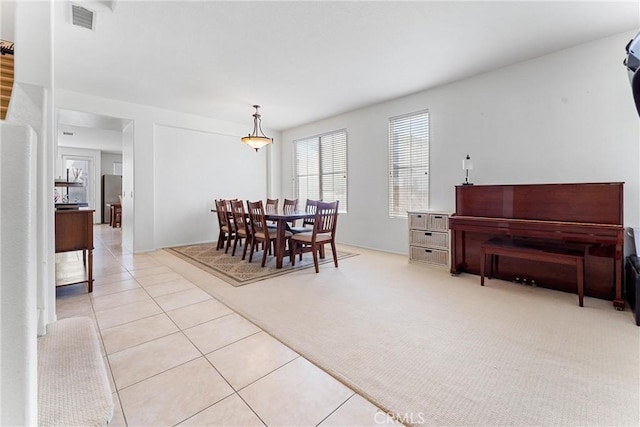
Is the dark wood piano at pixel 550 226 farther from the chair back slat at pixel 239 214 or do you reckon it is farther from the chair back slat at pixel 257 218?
the chair back slat at pixel 239 214

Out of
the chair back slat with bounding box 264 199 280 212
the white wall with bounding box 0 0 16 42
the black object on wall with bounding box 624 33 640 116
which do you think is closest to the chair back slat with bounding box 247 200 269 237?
the chair back slat with bounding box 264 199 280 212

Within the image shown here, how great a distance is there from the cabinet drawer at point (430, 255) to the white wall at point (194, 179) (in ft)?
13.3

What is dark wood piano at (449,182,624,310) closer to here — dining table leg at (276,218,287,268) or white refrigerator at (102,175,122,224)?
dining table leg at (276,218,287,268)

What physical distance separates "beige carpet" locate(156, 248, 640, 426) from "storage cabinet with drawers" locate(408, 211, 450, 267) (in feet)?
2.40

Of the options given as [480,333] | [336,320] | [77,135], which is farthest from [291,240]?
[77,135]

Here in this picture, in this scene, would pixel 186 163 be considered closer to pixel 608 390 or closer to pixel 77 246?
pixel 77 246

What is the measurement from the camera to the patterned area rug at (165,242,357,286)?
3330 mm

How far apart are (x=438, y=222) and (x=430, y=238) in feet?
0.85

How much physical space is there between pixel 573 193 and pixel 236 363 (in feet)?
11.3

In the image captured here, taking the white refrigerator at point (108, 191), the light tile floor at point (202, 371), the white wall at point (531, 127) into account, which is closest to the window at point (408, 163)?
the white wall at point (531, 127)

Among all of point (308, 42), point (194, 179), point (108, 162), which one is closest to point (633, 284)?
point (308, 42)

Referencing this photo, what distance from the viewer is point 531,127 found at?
3240 millimetres

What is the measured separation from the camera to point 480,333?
198cm

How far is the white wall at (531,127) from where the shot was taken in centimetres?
274
